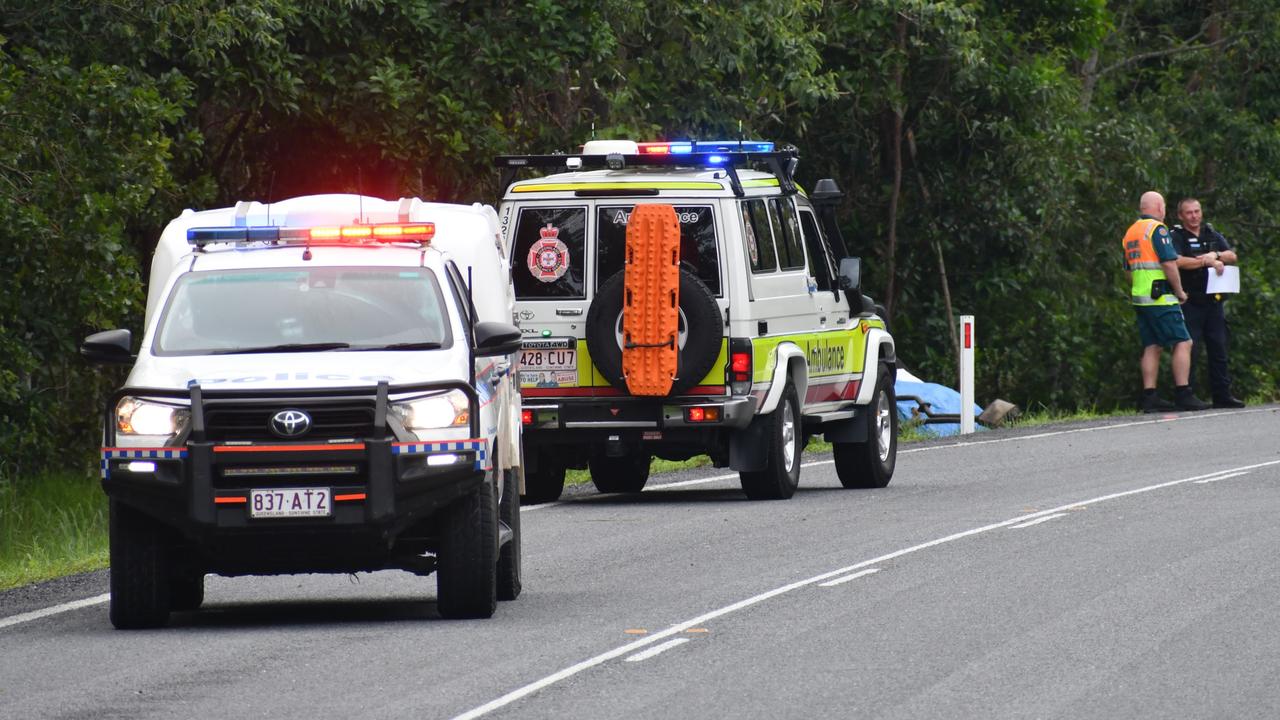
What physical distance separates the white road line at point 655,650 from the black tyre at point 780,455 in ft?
21.3

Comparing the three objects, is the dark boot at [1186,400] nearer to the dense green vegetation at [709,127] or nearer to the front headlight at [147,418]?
the dense green vegetation at [709,127]

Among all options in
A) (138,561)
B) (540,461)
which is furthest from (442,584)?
(540,461)

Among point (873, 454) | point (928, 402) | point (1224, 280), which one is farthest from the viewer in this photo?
point (1224, 280)

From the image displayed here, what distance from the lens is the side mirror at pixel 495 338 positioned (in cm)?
1096

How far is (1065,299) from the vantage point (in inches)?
1387

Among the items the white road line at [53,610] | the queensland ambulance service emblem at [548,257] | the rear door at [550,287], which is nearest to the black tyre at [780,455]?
the rear door at [550,287]

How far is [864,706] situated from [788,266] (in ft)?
29.2

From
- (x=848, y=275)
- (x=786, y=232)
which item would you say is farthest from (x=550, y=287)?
(x=848, y=275)

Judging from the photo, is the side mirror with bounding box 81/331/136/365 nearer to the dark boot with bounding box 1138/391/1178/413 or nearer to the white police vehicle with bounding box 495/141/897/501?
the white police vehicle with bounding box 495/141/897/501

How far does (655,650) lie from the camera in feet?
32.4

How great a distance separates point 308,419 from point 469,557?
101 cm

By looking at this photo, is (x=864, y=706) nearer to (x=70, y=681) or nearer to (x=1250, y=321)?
(x=70, y=681)

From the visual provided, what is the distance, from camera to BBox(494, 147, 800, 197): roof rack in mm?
16781

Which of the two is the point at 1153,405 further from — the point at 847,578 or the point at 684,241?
the point at 847,578
